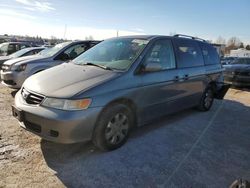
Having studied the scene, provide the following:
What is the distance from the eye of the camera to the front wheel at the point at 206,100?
20.6 feet

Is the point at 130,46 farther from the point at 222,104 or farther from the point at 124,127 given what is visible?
the point at 222,104

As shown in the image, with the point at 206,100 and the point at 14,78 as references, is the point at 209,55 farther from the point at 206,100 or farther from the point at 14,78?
the point at 14,78

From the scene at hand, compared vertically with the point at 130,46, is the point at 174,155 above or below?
below

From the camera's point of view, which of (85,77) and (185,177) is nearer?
(185,177)

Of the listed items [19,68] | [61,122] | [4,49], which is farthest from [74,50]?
[4,49]

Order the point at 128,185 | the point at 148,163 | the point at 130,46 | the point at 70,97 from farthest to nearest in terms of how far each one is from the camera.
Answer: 1. the point at 130,46
2. the point at 148,163
3. the point at 70,97
4. the point at 128,185

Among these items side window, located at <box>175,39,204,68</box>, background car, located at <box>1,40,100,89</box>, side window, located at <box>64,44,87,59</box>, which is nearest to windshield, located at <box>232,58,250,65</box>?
side window, located at <box>175,39,204,68</box>

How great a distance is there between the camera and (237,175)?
3.47 metres

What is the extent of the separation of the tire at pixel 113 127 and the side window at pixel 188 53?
175 centimetres

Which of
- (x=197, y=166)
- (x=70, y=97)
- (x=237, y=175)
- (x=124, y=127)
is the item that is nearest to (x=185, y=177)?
(x=197, y=166)

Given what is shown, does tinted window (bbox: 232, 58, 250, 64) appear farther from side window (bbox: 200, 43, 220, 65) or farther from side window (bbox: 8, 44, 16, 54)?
side window (bbox: 8, 44, 16, 54)

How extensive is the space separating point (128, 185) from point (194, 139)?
1953 millimetres

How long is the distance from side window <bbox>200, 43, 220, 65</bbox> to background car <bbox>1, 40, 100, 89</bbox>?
3889 millimetres

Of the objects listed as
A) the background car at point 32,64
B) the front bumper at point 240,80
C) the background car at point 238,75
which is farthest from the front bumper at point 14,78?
the background car at point 238,75
